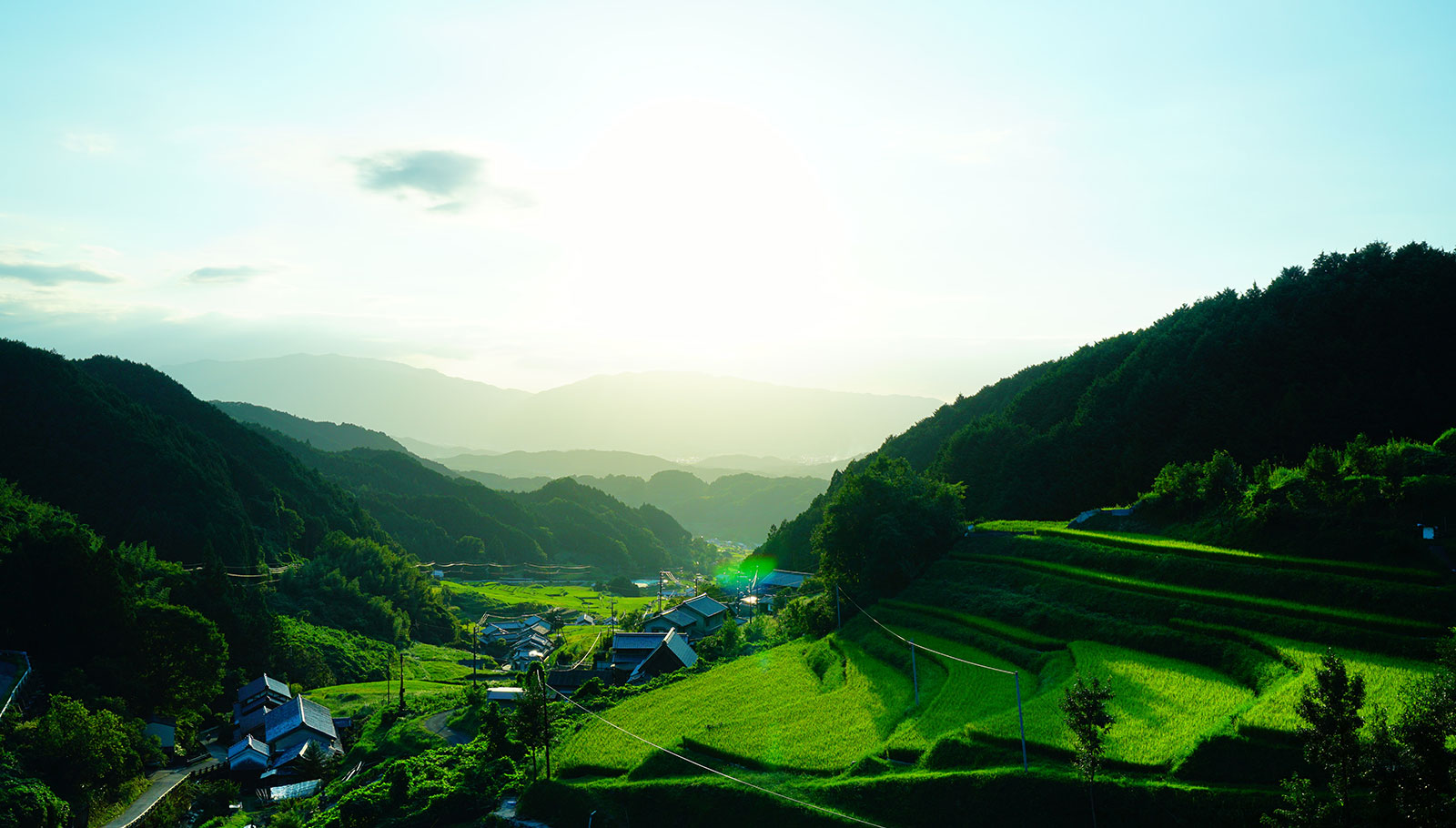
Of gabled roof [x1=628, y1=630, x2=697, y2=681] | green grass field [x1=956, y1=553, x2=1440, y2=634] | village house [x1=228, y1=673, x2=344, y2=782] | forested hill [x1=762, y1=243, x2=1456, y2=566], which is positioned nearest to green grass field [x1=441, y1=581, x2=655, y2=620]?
gabled roof [x1=628, y1=630, x2=697, y2=681]

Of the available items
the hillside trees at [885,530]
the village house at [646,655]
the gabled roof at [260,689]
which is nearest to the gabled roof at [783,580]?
the hillside trees at [885,530]

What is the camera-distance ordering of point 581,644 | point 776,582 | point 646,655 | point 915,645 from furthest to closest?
point 776,582 → point 581,644 → point 646,655 → point 915,645

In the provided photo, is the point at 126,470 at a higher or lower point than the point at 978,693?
higher

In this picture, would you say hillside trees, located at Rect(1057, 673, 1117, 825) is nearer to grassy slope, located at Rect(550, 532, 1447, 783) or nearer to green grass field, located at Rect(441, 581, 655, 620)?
grassy slope, located at Rect(550, 532, 1447, 783)

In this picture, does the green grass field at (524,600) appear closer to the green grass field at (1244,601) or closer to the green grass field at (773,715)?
the green grass field at (773,715)

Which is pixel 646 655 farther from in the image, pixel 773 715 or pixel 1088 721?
pixel 1088 721

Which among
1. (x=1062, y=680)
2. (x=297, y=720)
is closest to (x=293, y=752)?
(x=297, y=720)

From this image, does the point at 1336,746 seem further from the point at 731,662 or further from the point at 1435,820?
the point at 731,662
